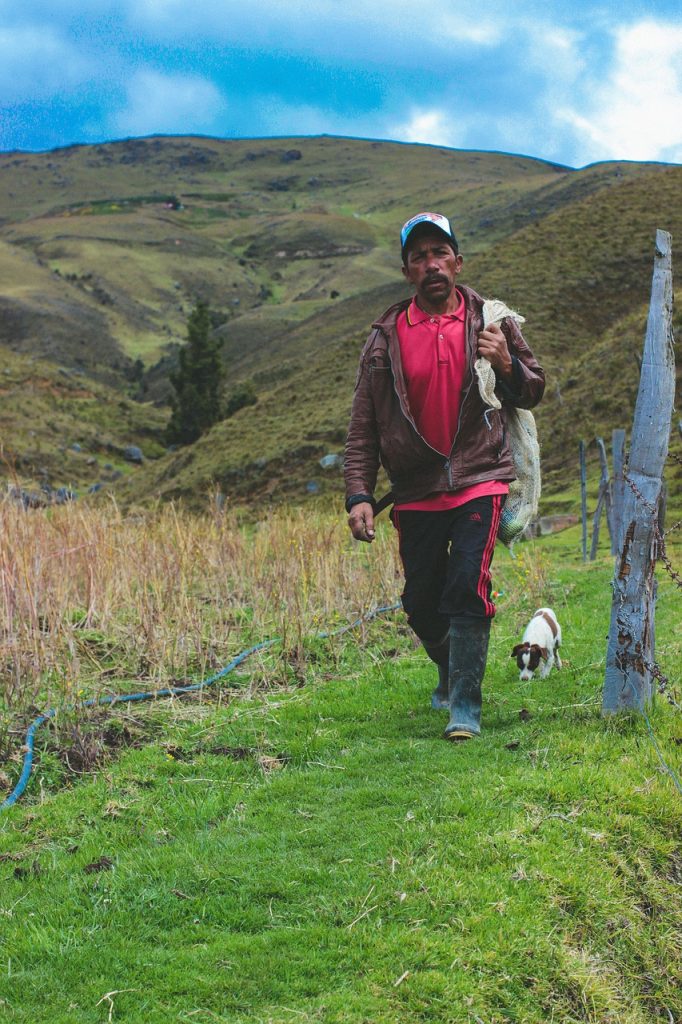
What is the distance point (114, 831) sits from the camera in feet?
13.4

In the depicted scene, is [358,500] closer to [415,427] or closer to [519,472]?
[415,427]

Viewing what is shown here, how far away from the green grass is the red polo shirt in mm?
1199

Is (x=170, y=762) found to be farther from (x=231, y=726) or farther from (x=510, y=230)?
(x=510, y=230)

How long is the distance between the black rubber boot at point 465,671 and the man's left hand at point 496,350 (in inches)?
47.9

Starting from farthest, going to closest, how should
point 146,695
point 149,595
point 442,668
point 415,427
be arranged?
point 149,595
point 146,695
point 442,668
point 415,427

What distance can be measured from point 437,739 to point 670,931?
63.3 inches

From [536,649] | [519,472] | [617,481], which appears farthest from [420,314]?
[617,481]

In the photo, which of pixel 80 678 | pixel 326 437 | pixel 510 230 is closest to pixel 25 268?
pixel 510 230

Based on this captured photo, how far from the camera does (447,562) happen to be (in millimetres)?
4832

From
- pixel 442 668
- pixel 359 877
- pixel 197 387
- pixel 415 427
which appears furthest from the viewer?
pixel 197 387

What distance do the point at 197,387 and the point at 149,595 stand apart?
38771 mm

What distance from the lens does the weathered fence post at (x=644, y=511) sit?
448 cm

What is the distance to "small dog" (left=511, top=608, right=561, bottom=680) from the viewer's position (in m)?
6.16

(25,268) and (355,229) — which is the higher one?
(355,229)
